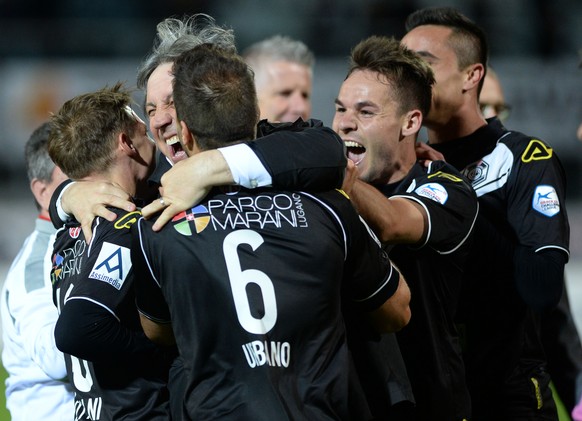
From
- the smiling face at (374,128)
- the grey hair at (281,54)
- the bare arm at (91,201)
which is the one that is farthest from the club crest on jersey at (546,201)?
the grey hair at (281,54)

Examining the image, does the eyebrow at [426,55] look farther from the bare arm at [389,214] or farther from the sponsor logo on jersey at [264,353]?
the sponsor logo on jersey at [264,353]

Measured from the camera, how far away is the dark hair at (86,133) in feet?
11.2

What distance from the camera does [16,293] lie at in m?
4.14

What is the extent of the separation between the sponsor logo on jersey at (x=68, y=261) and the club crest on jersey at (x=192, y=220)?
0.56 m

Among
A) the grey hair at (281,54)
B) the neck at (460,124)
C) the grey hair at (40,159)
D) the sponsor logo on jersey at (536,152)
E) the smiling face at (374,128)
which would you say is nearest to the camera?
the smiling face at (374,128)

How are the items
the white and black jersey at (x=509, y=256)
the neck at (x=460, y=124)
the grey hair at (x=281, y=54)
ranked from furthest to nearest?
the grey hair at (x=281, y=54)
the neck at (x=460, y=124)
the white and black jersey at (x=509, y=256)

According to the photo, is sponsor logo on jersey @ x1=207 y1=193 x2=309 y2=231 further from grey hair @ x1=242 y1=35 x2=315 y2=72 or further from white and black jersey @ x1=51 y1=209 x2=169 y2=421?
grey hair @ x1=242 y1=35 x2=315 y2=72

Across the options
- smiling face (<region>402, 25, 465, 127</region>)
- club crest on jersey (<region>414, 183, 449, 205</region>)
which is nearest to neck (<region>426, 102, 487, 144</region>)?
smiling face (<region>402, 25, 465, 127</region>)

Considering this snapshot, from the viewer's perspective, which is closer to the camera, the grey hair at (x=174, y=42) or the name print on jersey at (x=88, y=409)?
the name print on jersey at (x=88, y=409)

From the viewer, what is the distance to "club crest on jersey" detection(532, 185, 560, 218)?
12.7ft

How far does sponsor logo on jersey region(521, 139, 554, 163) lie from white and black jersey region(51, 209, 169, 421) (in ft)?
5.61

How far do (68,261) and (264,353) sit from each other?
3.29 feet

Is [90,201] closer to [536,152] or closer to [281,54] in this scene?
[536,152]

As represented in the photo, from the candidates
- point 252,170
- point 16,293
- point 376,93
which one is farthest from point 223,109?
point 16,293
